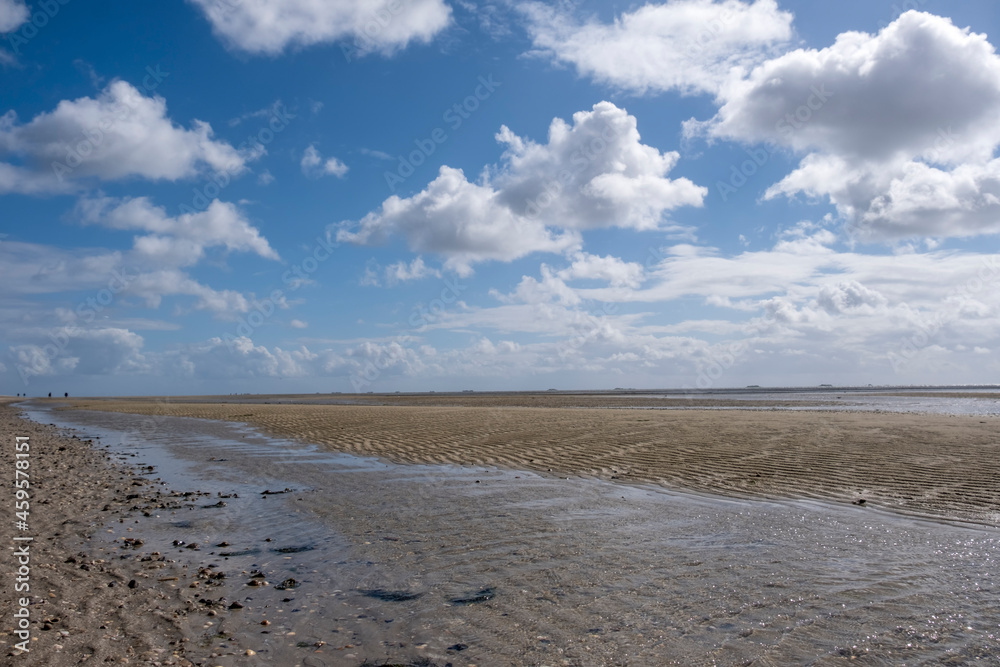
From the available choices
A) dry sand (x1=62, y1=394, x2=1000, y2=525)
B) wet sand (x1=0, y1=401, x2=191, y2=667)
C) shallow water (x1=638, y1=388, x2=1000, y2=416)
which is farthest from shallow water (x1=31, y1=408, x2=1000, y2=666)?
shallow water (x1=638, y1=388, x2=1000, y2=416)

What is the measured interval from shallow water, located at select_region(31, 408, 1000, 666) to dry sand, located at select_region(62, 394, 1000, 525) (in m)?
1.84

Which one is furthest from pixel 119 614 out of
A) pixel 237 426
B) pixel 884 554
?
pixel 237 426

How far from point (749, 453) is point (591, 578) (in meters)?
11.3

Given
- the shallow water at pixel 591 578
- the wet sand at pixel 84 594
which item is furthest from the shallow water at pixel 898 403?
the wet sand at pixel 84 594

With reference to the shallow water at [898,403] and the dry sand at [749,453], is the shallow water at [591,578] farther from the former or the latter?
the shallow water at [898,403]

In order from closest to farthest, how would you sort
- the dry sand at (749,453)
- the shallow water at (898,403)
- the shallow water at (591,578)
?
the shallow water at (591,578) → the dry sand at (749,453) → the shallow water at (898,403)

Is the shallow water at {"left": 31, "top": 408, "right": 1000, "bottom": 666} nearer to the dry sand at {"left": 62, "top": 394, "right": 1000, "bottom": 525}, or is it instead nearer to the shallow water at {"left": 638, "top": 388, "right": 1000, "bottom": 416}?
the dry sand at {"left": 62, "top": 394, "right": 1000, "bottom": 525}

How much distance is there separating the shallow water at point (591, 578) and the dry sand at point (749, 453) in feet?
6.05

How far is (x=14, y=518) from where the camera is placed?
32.6ft

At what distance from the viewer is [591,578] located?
699 centimetres

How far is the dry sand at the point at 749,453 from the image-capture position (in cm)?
1175

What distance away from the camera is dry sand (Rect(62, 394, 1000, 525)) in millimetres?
11750

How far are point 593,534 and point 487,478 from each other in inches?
220

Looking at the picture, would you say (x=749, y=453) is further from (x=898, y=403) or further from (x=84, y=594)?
(x=898, y=403)
